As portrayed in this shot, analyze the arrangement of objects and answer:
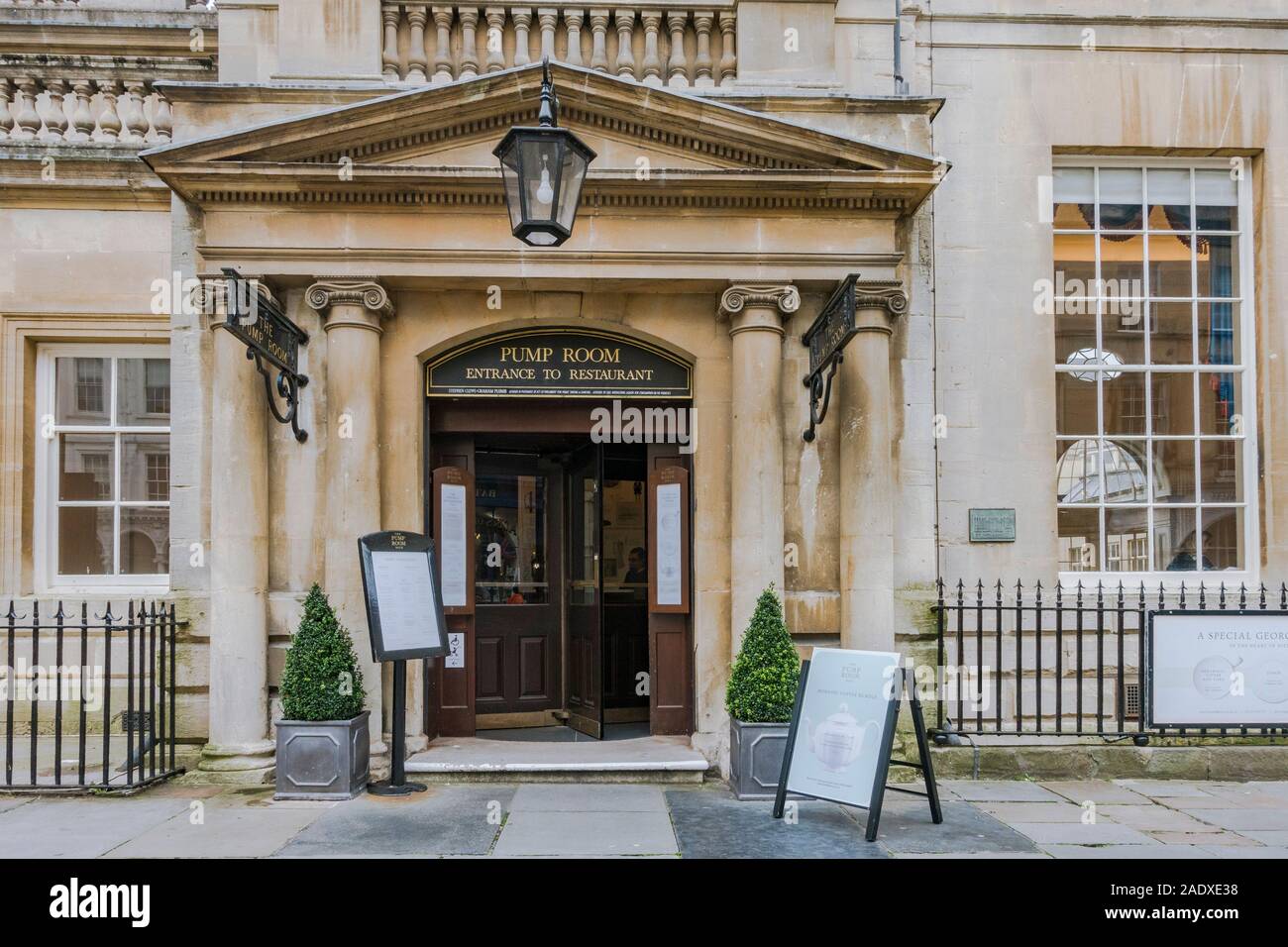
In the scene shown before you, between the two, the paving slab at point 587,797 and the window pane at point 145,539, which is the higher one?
the window pane at point 145,539

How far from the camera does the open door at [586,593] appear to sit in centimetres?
937

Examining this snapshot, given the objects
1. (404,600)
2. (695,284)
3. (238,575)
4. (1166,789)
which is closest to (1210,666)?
(1166,789)

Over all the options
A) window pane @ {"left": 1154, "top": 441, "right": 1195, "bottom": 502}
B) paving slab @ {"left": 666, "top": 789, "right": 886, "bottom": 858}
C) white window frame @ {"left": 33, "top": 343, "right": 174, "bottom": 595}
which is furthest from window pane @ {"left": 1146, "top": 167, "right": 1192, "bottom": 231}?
white window frame @ {"left": 33, "top": 343, "right": 174, "bottom": 595}

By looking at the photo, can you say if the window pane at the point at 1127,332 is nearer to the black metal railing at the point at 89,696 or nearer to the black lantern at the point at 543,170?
the black lantern at the point at 543,170

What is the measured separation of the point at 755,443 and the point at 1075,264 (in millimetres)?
3550

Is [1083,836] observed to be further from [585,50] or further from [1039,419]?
[585,50]

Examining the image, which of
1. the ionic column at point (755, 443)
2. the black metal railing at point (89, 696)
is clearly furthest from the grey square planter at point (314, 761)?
the ionic column at point (755, 443)

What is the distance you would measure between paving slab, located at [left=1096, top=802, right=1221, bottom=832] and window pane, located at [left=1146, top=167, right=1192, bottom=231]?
5120 mm

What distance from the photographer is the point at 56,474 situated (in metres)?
9.16

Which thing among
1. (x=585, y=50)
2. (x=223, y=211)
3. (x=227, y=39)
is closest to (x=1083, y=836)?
(x=585, y=50)

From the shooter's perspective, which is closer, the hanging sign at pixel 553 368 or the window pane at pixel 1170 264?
the hanging sign at pixel 553 368

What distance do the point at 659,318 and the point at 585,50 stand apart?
7.51 ft

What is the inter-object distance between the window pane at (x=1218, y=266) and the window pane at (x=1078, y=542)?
2.33m

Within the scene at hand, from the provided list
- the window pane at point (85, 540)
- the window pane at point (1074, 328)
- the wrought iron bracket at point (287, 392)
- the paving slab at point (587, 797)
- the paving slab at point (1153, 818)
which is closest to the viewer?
the paving slab at point (1153, 818)
